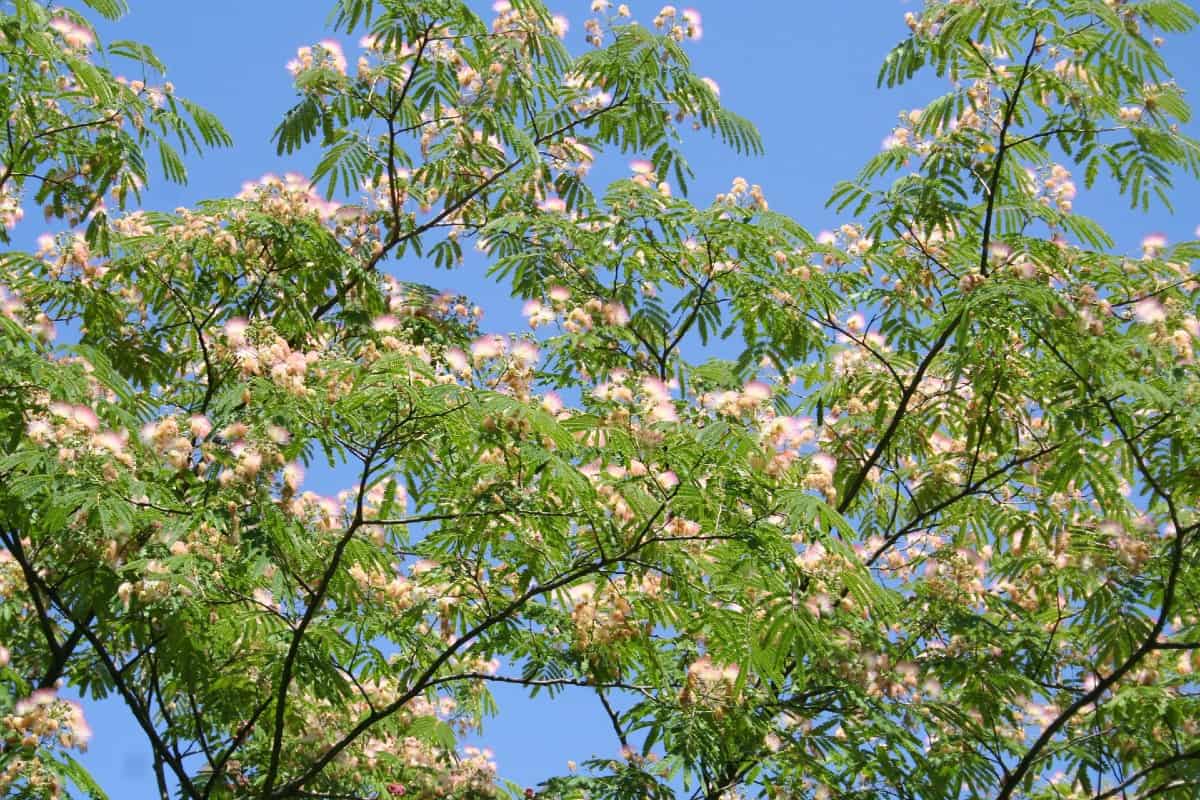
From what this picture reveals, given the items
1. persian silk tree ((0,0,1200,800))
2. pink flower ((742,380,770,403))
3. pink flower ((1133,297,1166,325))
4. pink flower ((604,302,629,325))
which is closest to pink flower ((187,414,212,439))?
persian silk tree ((0,0,1200,800))

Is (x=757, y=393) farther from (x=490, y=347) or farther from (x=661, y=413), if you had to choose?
(x=490, y=347)

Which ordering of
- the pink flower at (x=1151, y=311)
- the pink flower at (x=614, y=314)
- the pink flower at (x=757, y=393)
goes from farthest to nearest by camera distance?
the pink flower at (x=614, y=314), the pink flower at (x=1151, y=311), the pink flower at (x=757, y=393)

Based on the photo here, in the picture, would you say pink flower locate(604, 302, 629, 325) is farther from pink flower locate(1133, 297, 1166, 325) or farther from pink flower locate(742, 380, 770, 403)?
pink flower locate(1133, 297, 1166, 325)

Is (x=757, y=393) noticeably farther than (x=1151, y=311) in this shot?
No

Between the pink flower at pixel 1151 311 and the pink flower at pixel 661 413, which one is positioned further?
the pink flower at pixel 1151 311

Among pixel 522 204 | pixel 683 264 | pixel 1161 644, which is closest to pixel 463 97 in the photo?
pixel 522 204

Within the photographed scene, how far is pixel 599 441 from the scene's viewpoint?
556cm

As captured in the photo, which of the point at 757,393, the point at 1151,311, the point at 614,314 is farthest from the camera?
the point at 614,314

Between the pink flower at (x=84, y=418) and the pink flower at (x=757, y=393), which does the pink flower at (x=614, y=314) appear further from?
the pink flower at (x=84, y=418)

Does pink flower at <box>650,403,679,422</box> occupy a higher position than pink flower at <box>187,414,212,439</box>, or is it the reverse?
pink flower at <box>187,414,212,439</box>

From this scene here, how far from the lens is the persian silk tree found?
550 centimetres

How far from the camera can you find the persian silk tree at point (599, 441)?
550 centimetres

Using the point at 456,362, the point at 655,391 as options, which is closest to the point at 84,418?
the point at 456,362

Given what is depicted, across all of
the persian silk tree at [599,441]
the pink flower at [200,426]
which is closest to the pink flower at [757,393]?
the persian silk tree at [599,441]
